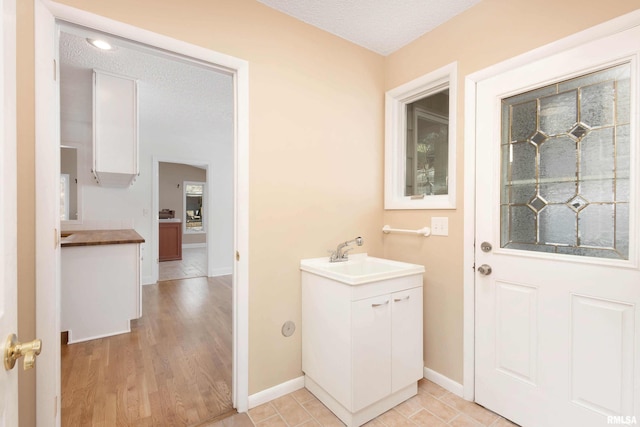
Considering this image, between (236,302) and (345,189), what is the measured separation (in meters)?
1.15

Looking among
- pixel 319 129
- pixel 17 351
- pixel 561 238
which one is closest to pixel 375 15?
pixel 319 129

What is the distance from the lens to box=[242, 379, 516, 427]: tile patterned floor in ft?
5.56

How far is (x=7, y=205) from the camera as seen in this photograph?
0.58m

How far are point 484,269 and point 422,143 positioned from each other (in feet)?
3.64

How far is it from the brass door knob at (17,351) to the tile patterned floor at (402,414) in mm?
1475

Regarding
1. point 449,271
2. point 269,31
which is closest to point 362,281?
point 449,271

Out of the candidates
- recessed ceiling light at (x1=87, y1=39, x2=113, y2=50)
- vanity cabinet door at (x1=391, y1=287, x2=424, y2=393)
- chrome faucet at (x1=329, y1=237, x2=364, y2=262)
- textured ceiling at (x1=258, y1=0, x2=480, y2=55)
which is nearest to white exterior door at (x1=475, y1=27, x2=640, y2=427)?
vanity cabinet door at (x1=391, y1=287, x2=424, y2=393)

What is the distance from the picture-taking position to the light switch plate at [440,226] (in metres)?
2.03

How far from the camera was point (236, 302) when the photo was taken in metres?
1.83

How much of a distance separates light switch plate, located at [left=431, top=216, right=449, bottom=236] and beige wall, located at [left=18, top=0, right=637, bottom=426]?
42 mm

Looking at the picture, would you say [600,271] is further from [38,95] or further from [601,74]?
[38,95]

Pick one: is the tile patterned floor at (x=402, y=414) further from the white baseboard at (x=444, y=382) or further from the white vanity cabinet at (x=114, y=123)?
the white vanity cabinet at (x=114, y=123)

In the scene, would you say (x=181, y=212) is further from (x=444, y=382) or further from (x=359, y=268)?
(x=444, y=382)

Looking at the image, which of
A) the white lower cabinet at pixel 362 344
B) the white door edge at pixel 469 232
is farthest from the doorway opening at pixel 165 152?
the white door edge at pixel 469 232
